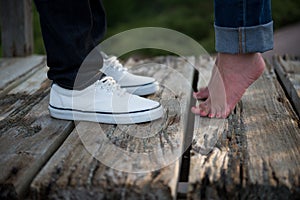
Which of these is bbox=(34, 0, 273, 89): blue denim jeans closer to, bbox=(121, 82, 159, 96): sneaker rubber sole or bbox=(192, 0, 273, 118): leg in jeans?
bbox=(192, 0, 273, 118): leg in jeans

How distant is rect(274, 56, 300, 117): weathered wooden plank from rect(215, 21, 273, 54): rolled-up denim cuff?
28 cm

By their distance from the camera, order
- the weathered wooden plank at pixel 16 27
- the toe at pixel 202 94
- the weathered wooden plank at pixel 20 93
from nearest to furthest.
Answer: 1. the weathered wooden plank at pixel 20 93
2. the toe at pixel 202 94
3. the weathered wooden plank at pixel 16 27

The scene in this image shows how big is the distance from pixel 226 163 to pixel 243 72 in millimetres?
377

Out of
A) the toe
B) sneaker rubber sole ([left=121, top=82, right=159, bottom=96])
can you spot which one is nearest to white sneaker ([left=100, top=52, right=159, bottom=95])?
sneaker rubber sole ([left=121, top=82, right=159, bottom=96])

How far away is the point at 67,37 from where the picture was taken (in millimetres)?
1275

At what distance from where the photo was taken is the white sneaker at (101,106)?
1292mm

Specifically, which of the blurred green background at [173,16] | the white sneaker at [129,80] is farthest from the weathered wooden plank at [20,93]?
the blurred green background at [173,16]

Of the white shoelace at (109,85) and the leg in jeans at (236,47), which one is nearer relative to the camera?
the leg in jeans at (236,47)

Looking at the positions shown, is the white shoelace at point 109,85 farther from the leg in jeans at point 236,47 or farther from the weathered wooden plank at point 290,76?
the weathered wooden plank at point 290,76

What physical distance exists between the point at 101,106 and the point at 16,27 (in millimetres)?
1071

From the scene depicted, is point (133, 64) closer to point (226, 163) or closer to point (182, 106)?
point (182, 106)

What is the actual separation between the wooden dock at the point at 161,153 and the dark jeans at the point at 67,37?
14 cm

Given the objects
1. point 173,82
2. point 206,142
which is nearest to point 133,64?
point 173,82

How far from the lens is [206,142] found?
1.15 m
